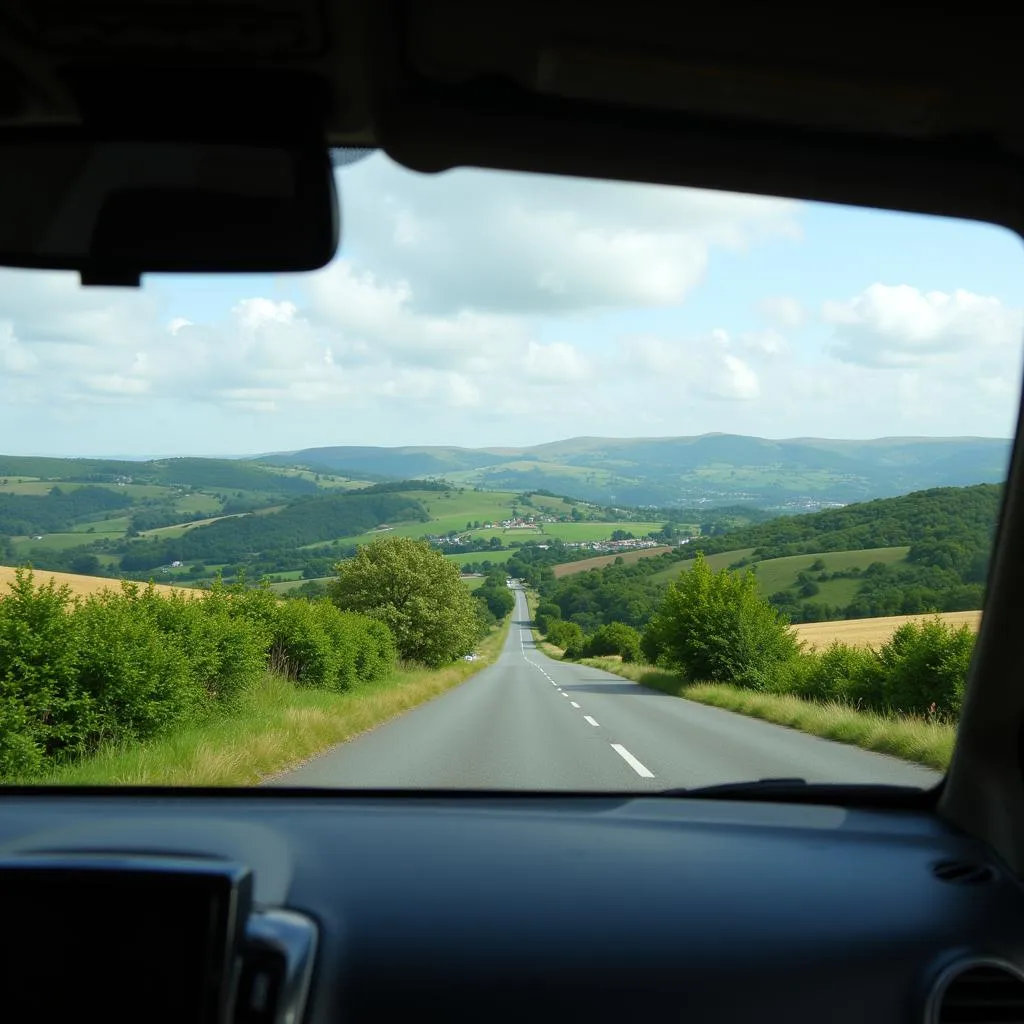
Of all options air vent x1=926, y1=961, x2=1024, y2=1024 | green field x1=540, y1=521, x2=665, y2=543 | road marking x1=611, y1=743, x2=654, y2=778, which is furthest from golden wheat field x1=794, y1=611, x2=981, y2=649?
air vent x1=926, y1=961, x2=1024, y2=1024

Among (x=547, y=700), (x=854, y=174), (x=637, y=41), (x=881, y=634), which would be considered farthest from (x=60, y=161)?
(x=547, y=700)

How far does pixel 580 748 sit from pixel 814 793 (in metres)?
1.86

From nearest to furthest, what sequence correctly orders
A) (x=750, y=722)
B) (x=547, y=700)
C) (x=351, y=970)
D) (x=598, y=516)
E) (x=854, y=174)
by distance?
1. (x=351, y=970)
2. (x=854, y=174)
3. (x=750, y=722)
4. (x=598, y=516)
5. (x=547, y=700)

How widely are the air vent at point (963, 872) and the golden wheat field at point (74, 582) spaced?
3670mm

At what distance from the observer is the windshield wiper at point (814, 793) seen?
2.58m

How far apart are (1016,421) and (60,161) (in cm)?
231

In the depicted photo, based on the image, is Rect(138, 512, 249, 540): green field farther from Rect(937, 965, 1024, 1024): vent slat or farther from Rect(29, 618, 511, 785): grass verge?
Rect(937, 965, 1024, 1024): vent slat

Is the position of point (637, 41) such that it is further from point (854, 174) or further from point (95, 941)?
point (95, 941)

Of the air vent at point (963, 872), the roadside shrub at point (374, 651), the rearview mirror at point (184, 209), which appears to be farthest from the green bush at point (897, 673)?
the roadside shrub at point (374, 651)

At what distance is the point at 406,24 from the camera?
1767mm

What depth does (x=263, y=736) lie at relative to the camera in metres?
4.23

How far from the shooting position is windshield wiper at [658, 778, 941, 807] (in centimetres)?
258

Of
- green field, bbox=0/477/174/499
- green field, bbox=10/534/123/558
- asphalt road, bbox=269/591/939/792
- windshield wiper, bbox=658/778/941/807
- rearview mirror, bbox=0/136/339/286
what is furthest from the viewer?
green field, bbox=10/534/123/558

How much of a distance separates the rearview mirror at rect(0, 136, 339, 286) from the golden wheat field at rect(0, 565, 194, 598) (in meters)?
2.91
